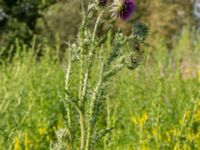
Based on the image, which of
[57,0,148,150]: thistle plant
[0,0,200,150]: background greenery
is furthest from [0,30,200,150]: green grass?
[57,0,148,150]: thistle plant

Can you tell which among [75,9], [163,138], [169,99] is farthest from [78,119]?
[75,9]

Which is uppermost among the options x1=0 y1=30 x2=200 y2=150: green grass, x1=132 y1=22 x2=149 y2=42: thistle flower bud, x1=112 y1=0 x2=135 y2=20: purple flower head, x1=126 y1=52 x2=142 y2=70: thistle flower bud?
x1=112 y1=0 x2=135 y2=20: purple flower head

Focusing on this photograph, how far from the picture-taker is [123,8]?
6.48 ft

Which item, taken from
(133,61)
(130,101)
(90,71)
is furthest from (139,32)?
(130,101)

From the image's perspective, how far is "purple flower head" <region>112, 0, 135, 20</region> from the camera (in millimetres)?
1942

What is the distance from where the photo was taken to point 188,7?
2066 cm

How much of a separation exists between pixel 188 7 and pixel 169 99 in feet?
53.7

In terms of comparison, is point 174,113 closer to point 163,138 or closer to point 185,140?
point 163,138

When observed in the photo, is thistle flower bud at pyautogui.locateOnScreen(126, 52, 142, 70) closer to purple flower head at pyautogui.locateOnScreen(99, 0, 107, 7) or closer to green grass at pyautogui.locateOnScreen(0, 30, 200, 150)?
purple flower head at pyautogui.locateOnScreen(99, 0, 107, 7)

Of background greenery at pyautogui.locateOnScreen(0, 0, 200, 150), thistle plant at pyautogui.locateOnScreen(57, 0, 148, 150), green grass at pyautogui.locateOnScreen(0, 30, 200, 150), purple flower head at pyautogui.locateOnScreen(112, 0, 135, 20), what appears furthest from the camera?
green grass at pyautogui.locateOnScreen(0, 30, 200, 150)

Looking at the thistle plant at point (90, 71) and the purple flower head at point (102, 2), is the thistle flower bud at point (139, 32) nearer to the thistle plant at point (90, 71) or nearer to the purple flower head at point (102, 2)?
the thistle plant at point (90, 71)

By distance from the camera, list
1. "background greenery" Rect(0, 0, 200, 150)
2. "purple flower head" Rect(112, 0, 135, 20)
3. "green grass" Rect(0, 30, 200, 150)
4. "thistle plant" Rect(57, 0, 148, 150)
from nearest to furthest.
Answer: "thistle plant" Rect(57, 0, 148, 150)
"purple flower head" Rect(112, 0, 135, 20)
"background greenery" Rect(0, 0, 200, 150)
"green grass" Rect(0, 30, 200, 150)

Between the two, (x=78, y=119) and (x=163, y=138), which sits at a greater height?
(x=78, y=119)

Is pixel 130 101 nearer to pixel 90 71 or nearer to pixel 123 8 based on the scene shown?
pixel 123 8
